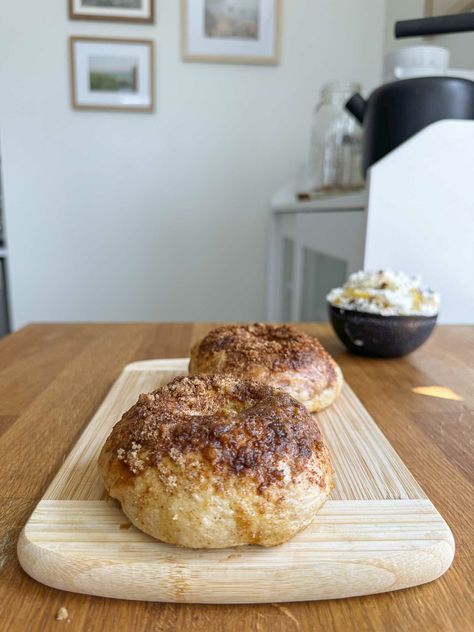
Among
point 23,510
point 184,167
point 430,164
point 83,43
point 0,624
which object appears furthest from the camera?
point 184,167

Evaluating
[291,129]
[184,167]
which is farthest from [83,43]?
[291,129]

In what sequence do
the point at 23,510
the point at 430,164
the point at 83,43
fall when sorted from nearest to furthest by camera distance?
the point at 23,510 < the point at 430,164 < the point at 83,43

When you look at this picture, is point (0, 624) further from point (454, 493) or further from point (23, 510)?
point (454, 493)

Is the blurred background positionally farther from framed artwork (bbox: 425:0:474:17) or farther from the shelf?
framed artwork (bbox: 425:0:474:17)

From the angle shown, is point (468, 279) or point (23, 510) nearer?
point (23, 510)

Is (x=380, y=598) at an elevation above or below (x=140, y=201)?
below

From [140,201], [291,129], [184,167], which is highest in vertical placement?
[291,129]

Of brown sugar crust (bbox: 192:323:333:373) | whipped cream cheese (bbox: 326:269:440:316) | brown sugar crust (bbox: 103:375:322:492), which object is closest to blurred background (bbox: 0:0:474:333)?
whipped cream cheese (bbox: 326:269:440:316)

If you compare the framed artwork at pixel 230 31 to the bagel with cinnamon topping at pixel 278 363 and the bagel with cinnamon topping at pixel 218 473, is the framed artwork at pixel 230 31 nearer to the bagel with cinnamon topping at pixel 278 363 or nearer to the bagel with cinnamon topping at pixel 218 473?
the bagel with cinnamon topping at pixel 278 363
